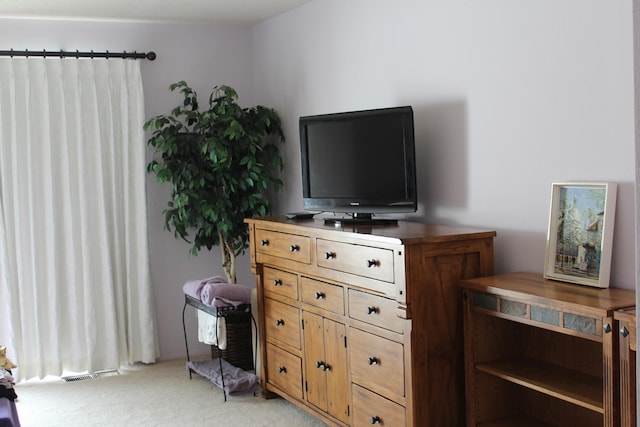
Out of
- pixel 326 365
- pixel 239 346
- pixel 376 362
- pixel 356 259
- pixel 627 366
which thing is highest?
pixel 356 259

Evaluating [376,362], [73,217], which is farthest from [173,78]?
[376,362]

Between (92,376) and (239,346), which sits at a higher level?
(239,346)

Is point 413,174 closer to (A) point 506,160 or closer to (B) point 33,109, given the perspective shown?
(A) point 506,160

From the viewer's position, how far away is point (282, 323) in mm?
3959

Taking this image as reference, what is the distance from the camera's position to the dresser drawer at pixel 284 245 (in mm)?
3637

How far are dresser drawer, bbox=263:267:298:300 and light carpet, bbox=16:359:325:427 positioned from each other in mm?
653

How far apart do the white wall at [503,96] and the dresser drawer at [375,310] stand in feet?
1.74

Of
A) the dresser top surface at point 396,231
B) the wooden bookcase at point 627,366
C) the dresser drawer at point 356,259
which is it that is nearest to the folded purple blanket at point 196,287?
the dresser top surface at point 396,231

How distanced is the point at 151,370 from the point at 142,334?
0.25 metres

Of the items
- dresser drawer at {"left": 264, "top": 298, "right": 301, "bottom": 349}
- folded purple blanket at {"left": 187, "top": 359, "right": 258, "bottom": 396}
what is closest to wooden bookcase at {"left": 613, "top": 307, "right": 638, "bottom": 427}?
dresser drawer at {"left": 264, "top": 298, "right": 301, "bottom": 349}

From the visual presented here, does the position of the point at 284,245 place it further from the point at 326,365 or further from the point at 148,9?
the point at 148,9

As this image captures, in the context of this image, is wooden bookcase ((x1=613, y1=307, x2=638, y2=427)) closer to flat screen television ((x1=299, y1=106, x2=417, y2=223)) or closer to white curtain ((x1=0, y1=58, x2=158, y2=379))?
flat screen television ((x1=299, y1=106, x2=417, y2=223))

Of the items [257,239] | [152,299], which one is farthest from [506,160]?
[152,299]

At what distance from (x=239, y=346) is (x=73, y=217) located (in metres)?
1.38
